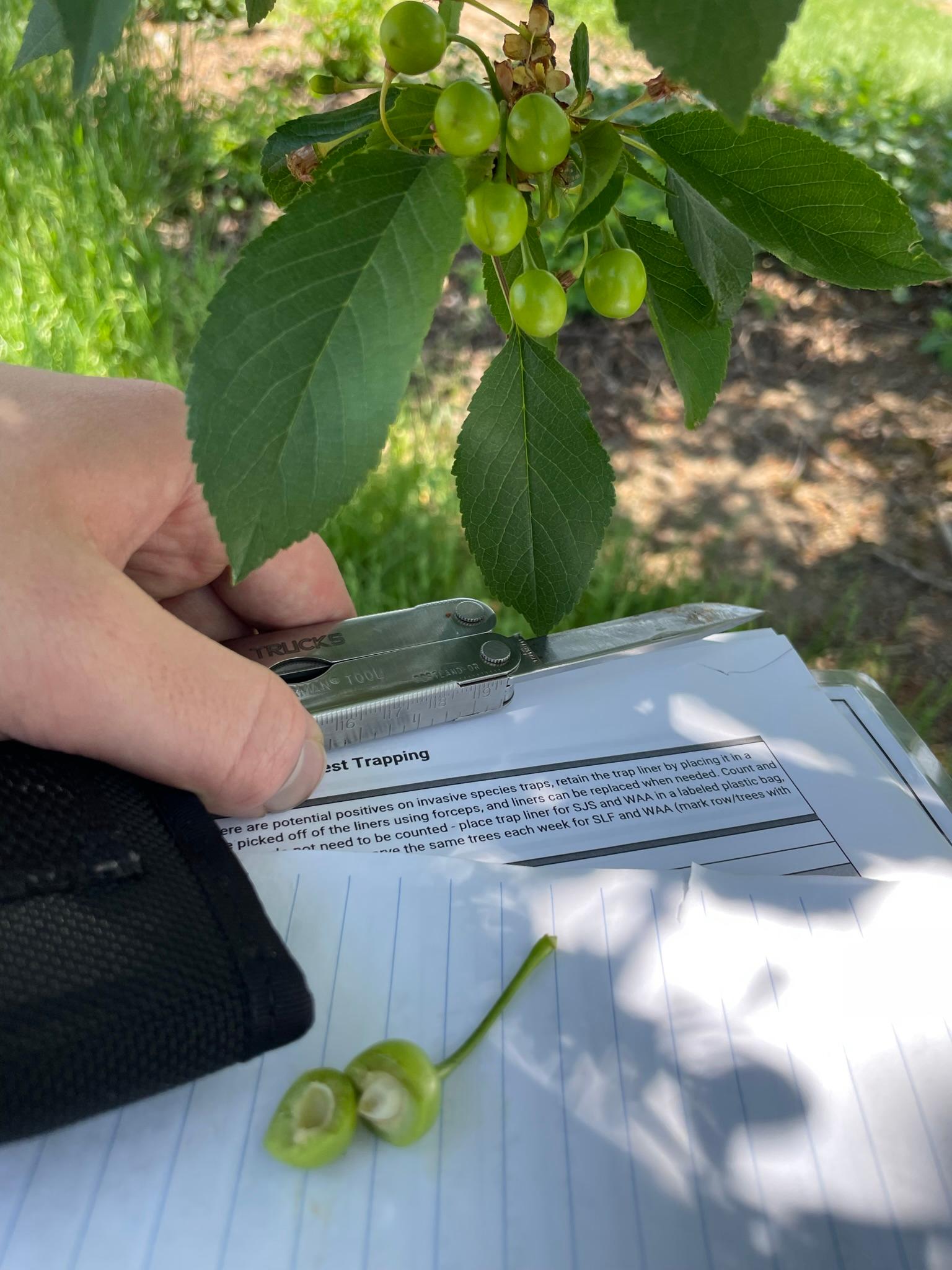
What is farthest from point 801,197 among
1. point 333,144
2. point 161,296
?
point 161,296

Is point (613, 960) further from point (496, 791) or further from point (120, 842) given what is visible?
point (120, 842)

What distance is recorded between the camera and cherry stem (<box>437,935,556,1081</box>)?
0.64m

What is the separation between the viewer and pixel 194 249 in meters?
2.50

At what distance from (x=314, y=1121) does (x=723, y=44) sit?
591mm

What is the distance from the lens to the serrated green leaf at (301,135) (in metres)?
0.59

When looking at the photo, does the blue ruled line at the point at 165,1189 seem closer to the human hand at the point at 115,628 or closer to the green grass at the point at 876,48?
the human hand at the point at 115,628

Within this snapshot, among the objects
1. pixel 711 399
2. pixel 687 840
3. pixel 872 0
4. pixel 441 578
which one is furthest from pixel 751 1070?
pixel 872 0

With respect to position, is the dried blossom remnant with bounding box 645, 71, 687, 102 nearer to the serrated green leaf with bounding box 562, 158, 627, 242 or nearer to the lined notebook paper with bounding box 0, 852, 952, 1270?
the serrated green leaf with bounding box 562, 158, 627, 242

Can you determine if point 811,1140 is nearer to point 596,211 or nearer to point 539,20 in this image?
point 596,211

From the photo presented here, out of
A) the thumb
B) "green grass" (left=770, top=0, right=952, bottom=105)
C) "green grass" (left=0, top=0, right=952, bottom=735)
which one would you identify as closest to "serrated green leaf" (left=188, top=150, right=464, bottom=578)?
the thumb

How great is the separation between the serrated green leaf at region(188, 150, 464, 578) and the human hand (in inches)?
9.3

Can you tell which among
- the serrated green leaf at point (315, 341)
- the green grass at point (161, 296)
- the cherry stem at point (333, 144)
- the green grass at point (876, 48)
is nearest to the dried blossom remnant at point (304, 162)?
the cherry stem at point (333, 144)

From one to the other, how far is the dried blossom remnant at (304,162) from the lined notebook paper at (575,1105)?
483 millimetres

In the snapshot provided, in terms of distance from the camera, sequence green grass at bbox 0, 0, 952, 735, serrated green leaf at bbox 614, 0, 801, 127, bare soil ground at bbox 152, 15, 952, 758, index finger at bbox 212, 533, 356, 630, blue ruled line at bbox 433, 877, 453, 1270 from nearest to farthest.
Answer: serrated green leaf at bbox 614, 0, 801, 127 < blue ruled line at bbox 433, 877, 453, 1270 < index finger at bbox 212, 533, 356, 630 < green grass at bbox 0, 0, 952, 735 < bare soil ground at bbox 152, 15, 952, 758
